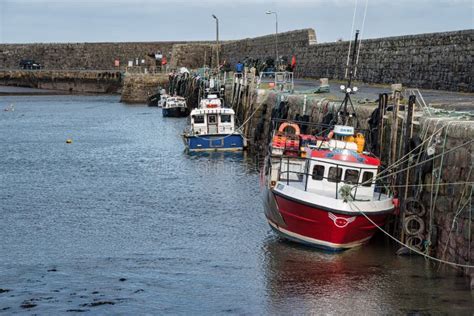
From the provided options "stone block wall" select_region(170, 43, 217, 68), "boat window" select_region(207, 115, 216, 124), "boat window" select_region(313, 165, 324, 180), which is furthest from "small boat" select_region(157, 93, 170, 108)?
"boat window" select_region(313, 165, 324, 180)

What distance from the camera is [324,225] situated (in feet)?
51.9

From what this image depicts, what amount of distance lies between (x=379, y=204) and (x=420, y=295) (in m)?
2.42

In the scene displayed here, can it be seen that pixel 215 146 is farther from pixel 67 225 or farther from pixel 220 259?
pixel 220 259

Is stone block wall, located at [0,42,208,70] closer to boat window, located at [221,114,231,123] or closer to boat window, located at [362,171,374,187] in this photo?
boat window, located at [221,114,231,123]

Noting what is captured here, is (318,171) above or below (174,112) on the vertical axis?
above

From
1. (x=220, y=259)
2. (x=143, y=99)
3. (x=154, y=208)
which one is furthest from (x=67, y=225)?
(x=143, y=99)

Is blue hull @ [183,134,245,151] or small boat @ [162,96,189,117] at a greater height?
blue hull @ [183,134,245,151]

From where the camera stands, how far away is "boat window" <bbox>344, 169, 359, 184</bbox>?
16141mm

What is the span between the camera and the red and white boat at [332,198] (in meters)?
15.7

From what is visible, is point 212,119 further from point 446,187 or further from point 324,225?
point 446,187

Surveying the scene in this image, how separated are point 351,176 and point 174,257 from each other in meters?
3.70

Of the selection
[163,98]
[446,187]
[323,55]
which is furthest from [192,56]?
[446,187]

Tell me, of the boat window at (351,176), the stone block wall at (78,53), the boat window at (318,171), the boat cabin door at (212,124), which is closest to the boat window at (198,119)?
the boat cabin door at (212,124)

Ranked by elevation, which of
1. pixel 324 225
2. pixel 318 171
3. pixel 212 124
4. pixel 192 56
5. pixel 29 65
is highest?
pixel 192 56
